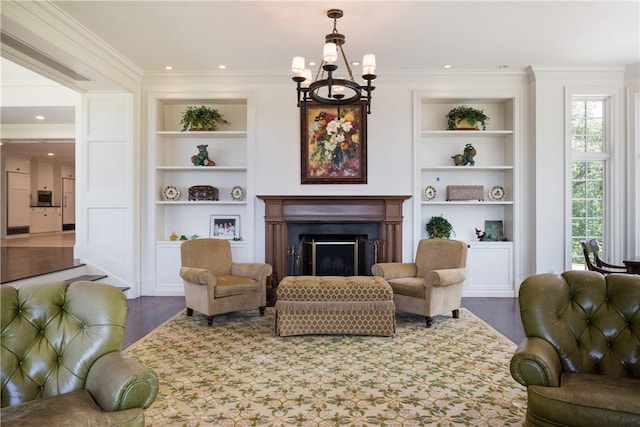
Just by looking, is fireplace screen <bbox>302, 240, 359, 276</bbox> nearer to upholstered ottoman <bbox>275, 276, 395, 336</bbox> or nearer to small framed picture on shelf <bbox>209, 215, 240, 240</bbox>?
small framed picture on shelf <bbox>209, 215, 240, 240</bbox>

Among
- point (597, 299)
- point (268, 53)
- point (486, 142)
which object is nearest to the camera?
point (597, 299)

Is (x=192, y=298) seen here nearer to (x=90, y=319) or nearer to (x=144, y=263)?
(x=144, y=263)

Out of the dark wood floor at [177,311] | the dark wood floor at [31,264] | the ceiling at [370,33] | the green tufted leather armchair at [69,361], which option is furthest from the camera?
the dark wood floor at [31,264]

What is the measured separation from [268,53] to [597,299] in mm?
4400

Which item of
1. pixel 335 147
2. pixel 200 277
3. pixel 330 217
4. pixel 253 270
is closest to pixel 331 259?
pixel 330 217

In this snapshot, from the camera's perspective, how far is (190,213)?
6.16 m

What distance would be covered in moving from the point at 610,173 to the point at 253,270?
5.23m

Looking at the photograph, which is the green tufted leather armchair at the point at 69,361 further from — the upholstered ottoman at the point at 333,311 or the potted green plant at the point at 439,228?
the potted green plant at the point at 439,228

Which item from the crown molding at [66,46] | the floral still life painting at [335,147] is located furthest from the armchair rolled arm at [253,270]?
the crown molding at [66,46]

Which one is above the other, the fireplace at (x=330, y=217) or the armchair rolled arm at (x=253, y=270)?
the fireplace at (x=330, y=217)

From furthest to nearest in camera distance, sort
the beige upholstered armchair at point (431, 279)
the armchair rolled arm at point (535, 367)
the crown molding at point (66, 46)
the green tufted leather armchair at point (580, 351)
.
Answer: the beige upholstered armchair at point (431, 279) < the crown molding at point (66, 46) < the armchair rolled arm at point (535, 367) < the green tufted leather armchair at point (580, 351)

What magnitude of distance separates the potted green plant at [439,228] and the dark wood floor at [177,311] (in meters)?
0.97

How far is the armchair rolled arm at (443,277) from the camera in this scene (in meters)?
4.10

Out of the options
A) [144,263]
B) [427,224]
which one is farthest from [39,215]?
[427,224]
